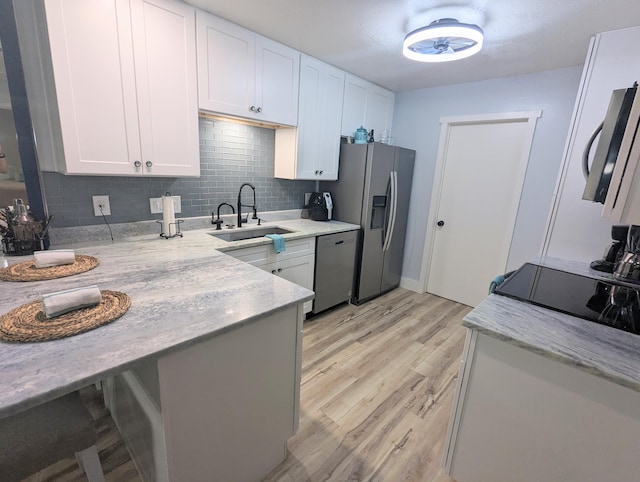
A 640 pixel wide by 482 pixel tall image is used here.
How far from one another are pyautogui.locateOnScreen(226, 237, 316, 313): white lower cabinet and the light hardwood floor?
0.51 m

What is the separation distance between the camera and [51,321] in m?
0.94

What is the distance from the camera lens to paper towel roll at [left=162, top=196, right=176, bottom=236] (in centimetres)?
208

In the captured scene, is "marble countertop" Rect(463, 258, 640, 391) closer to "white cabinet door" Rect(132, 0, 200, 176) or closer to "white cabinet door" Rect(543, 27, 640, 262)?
"white cabinet door" Rect(543, 27, 640, 262)

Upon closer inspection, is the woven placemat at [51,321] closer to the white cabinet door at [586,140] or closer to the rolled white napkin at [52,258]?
the rolled white napkin at [52,258]

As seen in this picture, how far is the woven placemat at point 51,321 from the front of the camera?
Result: 866 mm

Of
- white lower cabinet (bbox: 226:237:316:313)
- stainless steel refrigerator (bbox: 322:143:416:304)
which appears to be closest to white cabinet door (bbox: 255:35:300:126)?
stainless steel refrigerator (bbox: 322:143:416:304)

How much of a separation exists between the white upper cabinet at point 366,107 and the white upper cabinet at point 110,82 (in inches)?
62.4

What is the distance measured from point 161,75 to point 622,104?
2381 millimetres

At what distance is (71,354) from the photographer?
811 millimetres

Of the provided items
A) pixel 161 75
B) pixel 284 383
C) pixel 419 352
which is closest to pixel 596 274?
pixel 419 352

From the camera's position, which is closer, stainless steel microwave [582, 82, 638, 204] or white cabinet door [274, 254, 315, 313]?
stainless steel microwave [582, 82, 638, 204]

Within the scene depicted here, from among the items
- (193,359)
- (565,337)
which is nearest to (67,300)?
(193,359)

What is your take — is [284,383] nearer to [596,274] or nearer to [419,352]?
[419,352]

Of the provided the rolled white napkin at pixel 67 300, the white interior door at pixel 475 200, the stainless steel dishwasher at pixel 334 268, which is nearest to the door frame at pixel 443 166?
the white interior door at pixel 475 200
